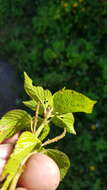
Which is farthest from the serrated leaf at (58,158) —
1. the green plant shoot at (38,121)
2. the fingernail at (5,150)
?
the fingernail at (5,150)

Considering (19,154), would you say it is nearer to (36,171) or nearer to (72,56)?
(36,171)

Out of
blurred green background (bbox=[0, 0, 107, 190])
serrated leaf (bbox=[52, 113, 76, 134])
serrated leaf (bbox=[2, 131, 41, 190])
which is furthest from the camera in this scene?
blurred green background (bbox=[0, 0, 107, 190])

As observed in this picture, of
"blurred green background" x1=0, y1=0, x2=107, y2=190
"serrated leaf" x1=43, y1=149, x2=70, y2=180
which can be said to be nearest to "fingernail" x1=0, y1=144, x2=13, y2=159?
"serrated leaf" x1=43, y1=149, x2=70, y2=180

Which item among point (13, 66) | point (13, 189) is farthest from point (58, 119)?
point (13, 66)

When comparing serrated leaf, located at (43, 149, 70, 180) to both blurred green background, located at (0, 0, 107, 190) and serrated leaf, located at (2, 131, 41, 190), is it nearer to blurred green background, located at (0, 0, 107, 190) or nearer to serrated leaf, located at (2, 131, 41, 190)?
serrated leaf, located at (2, 131, 41, 190)

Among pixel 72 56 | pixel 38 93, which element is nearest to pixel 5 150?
pixel 38 93
